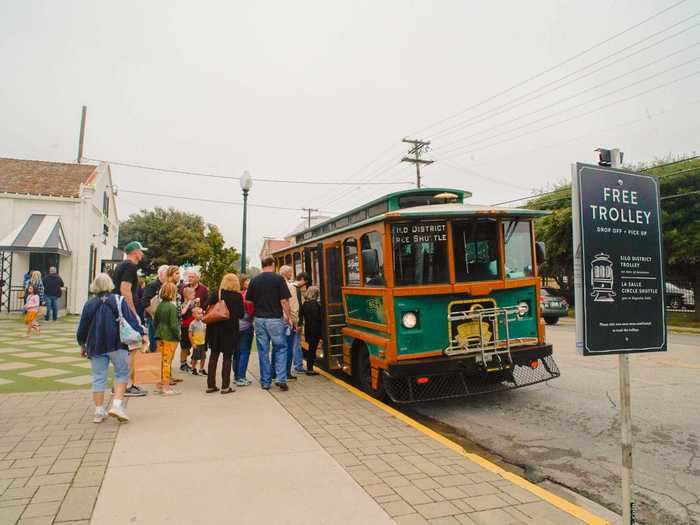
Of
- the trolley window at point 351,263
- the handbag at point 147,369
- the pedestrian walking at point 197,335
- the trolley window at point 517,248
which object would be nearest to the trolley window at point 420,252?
the trolley window at point 517,248

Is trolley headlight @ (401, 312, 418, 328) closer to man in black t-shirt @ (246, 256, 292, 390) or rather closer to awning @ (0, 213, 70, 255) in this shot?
man in black t-shirt @ (246, 256, 292, 390)

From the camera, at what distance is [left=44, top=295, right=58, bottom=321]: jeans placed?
16.9m

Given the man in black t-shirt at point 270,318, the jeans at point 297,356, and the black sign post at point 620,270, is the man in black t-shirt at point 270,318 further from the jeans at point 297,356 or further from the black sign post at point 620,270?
the black sign post at point 620,270

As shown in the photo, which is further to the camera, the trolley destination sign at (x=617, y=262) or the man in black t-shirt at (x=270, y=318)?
the man in black t-shirt at (x=270, y=318)

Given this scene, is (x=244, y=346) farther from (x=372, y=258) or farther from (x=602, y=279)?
(x=602, y=279)

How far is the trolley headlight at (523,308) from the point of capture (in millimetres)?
6547

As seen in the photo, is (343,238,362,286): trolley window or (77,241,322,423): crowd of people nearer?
(77,241,322,423): crowd of people

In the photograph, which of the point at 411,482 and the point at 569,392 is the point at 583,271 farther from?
the point at 569,392

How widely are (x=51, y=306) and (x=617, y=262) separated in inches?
737

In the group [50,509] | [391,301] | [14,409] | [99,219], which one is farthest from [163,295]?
[99,219]

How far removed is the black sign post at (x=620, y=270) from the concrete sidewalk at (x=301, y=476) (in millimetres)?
976

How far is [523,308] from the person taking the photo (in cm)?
656

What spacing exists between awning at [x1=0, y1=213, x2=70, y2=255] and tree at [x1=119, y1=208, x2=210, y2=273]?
20297mm

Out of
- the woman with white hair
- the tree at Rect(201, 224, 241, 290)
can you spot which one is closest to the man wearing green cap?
the woman with white hair
